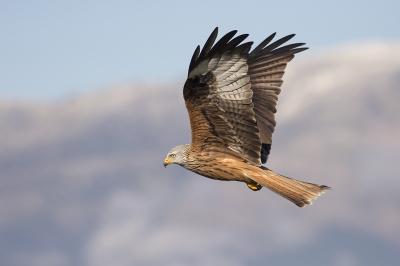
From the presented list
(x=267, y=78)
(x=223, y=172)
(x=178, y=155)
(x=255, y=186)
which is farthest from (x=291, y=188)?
(x=267, y=78)

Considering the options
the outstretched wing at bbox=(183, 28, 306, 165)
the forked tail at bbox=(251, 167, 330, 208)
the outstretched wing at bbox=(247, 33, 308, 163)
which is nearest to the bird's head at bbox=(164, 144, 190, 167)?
the outstretched wing at bbox=(183, 28, 306, 165)

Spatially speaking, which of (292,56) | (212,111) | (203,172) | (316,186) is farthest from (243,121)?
(292,56)

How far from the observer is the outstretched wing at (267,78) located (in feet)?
30.9

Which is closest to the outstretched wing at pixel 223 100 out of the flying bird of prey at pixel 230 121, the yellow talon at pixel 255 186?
the flying bird of prey at pixel 230 121

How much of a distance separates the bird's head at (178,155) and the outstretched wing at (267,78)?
174 cm

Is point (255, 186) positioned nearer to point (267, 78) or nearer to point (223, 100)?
point (223, 100)

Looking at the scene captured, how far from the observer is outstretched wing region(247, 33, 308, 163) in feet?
30.9

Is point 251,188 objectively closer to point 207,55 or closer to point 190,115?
point 190,115

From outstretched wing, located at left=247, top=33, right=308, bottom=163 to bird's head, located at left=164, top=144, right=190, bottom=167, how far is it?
1742mm

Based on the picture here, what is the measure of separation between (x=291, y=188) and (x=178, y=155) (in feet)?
7.11

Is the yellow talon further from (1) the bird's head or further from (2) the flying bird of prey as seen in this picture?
(1) the bird's head

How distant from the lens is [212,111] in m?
7.79

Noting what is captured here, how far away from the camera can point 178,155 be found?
856cm

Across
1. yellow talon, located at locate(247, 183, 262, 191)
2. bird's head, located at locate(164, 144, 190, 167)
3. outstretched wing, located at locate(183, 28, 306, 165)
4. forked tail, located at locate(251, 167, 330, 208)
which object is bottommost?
yellow talon, located at locate(247, 183, 262, 191)
